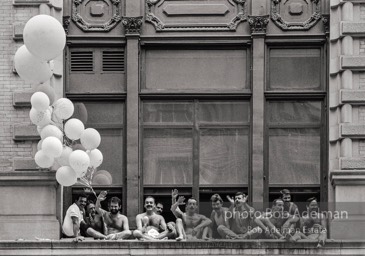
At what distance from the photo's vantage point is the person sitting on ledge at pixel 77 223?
35.9 m

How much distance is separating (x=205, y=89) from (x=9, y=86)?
14.7ft

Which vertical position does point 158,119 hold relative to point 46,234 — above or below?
above

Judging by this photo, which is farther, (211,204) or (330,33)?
(330,33)

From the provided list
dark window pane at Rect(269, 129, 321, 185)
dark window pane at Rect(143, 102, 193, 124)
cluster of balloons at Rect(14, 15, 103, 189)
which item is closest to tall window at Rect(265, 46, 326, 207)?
dark window pane at Rect(269, 129, 321, 185)

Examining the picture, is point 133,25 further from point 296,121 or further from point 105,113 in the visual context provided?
point 296,121

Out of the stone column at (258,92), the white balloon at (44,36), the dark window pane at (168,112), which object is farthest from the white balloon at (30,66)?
the stone column at (258,92)

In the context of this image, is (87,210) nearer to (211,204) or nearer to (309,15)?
(211,204)

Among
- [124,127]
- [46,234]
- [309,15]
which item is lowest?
[46,234]

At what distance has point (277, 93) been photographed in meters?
39.4

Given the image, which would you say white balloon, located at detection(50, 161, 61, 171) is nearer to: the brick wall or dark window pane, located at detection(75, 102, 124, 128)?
the brick wall

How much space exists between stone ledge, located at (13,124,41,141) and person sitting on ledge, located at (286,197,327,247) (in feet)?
21.2

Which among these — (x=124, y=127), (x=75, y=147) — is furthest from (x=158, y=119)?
(x=75, y=147)

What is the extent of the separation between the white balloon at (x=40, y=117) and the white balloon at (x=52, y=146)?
0.48m

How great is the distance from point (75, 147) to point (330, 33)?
263 inches
